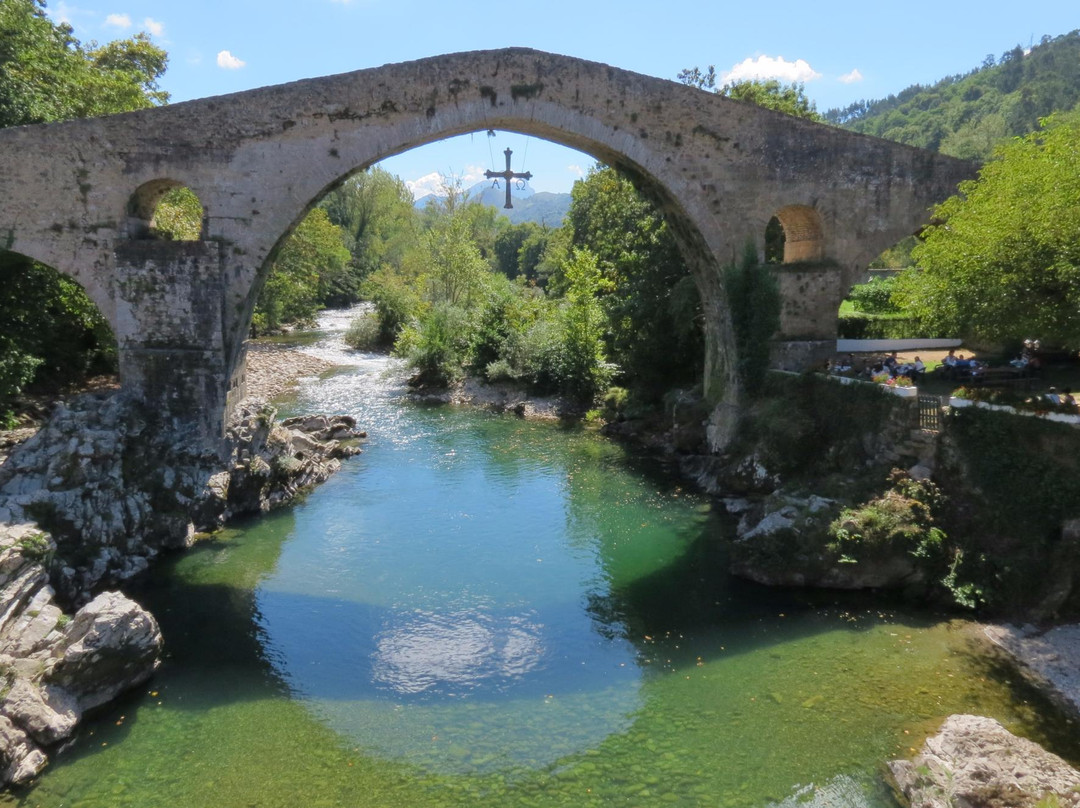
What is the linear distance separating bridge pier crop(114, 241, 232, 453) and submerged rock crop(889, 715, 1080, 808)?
11225mm

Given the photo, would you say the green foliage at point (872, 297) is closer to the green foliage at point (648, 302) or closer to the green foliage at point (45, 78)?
the green foliage at point (648, 302)

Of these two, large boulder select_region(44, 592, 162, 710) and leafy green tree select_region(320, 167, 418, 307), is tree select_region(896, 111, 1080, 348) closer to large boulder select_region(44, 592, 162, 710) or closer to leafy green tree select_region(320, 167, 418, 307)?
large boulder select_region(44, 592, 162, 710)

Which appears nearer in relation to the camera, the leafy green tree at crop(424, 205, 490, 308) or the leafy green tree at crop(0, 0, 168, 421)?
the leafy green tree at crop(0, 0, 168, 421)

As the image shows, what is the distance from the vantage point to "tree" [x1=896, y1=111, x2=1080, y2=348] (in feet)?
29.5

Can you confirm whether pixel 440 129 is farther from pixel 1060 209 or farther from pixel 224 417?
pixel 1060 209

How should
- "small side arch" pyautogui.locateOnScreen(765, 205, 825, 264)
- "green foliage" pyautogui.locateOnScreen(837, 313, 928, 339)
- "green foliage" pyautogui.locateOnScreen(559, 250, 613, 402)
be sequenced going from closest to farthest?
"small side arch" pyautogui.locateOnScreen(765, 205, 825, 264), "green foliage" pyautogui.locateOnScreen(837, 313, 928, 339), "green foliage" pyautogui.locateOnScreen(559, 250, 613, 402)

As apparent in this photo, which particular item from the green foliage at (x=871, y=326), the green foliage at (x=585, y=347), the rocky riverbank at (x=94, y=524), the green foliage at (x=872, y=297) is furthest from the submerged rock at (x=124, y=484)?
the green foliage at (x=872, y=297)

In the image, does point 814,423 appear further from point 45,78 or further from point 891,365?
point 45,78

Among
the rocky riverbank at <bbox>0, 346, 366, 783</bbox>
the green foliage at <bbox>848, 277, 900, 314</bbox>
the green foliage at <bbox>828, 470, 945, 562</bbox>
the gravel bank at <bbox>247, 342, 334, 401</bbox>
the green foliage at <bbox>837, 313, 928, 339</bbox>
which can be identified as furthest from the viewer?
the green foliage at <bbox>848, 277, 900, 314</bbox>

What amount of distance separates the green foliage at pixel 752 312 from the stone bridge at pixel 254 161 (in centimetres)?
138

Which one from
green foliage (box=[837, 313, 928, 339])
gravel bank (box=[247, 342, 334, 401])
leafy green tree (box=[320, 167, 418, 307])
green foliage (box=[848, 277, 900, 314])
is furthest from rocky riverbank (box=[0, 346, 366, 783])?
leafy green tree (box=[320, 167, 418, 307])

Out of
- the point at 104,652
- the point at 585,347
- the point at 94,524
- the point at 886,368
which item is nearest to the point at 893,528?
the point at 886,368

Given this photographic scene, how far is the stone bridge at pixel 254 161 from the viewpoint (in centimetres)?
1260

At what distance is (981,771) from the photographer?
20.2ft
